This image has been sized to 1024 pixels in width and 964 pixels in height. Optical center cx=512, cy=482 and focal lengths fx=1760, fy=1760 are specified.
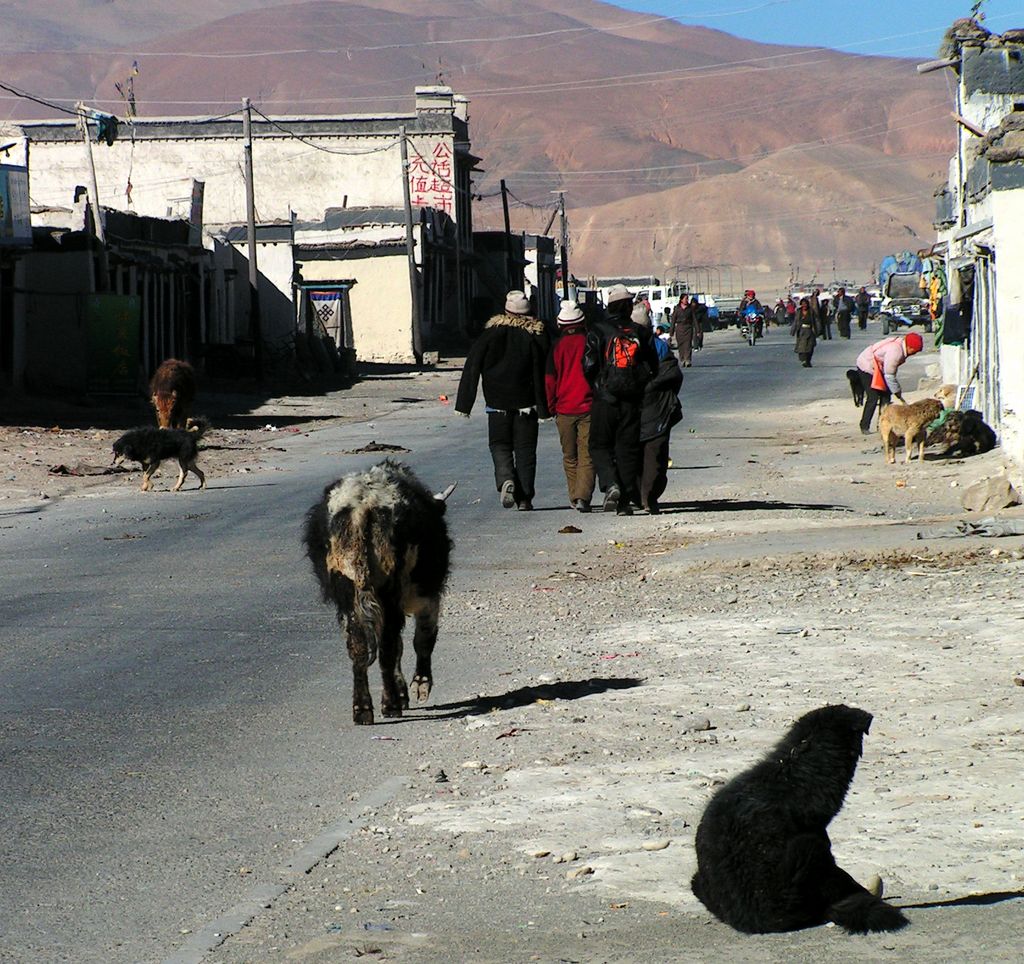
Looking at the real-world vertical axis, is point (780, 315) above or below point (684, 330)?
above

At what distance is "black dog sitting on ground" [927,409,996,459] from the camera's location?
2122 cm

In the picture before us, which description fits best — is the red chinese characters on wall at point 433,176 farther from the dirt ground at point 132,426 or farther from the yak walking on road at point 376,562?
the yak walking on road at point 376,562

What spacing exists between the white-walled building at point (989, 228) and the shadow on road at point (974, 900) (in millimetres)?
12142

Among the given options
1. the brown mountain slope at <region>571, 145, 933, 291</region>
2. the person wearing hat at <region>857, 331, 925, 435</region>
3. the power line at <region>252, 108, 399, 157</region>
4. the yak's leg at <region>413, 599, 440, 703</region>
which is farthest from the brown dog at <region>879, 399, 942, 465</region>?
the brown mountain slope at <region>571, 145, 933, 291</region>

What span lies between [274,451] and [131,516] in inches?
331

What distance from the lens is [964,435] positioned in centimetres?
2128

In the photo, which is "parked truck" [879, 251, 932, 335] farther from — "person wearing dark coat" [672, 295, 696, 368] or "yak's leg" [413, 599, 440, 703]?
"yak's leg" [413, 599, 440, 703]

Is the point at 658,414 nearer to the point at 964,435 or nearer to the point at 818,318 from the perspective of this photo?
the point at 964,435

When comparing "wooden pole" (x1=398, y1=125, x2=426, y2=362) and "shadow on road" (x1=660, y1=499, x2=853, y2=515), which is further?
"wooden pole" (x1=398, y1=125, x2=426, y2=362)

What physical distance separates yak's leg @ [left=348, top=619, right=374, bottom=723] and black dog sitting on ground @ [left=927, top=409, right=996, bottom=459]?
1465 cm

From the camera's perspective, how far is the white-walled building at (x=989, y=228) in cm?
1719

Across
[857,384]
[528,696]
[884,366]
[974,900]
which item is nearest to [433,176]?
[857,384]

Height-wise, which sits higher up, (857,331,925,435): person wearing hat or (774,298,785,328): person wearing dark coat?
(774,298,785,328): person wearing dark coat

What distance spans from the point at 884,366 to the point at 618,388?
9.28 meters
